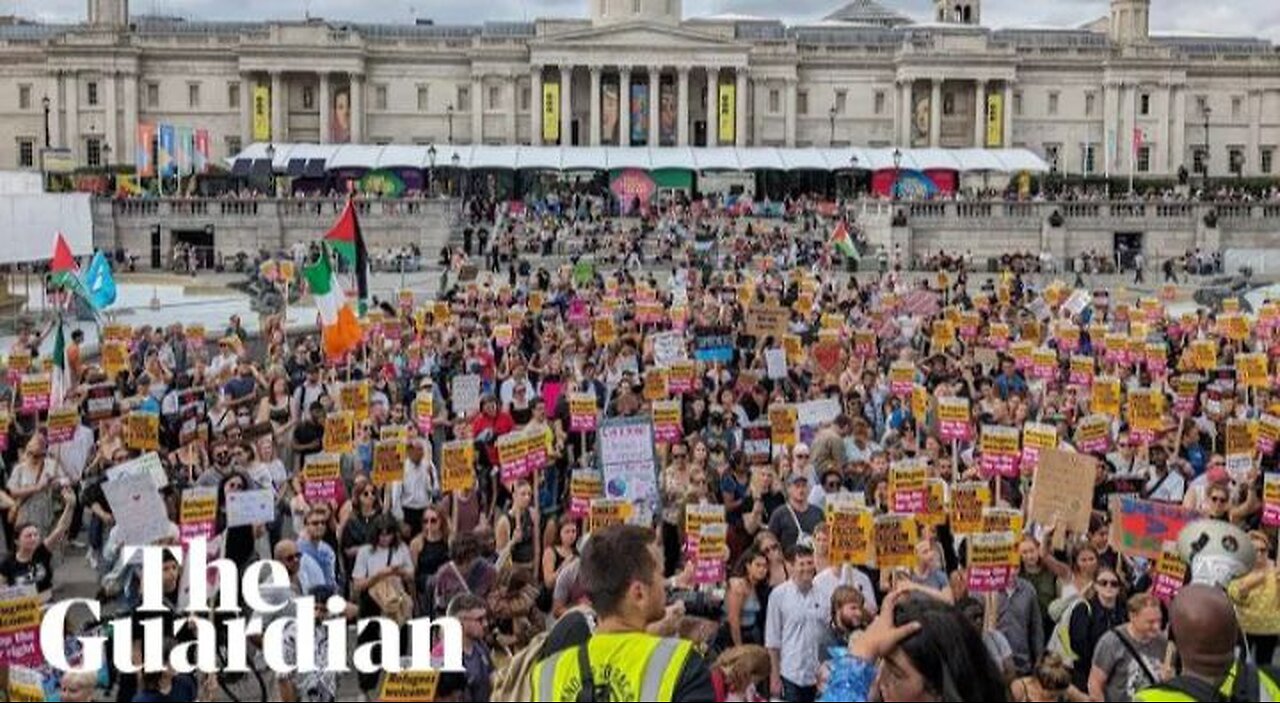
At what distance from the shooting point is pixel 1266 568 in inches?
411

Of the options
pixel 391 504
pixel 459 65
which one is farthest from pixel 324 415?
pixel 459 65

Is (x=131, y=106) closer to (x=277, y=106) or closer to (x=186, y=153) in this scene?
(x=277, y=106)

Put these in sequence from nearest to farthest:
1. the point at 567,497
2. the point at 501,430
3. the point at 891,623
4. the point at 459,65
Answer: the point at 891,623 → the point at 567,497 → the point at 501,430 → the point at 459,65

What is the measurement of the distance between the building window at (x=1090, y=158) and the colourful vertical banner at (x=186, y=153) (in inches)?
2058

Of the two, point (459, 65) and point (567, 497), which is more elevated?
point (459, 65)

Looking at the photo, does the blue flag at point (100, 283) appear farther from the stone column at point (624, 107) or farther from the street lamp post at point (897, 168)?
the stone column at point (624, 107)

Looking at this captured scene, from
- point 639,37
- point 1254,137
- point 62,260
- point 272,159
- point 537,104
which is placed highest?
point 639,37

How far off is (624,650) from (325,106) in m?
94.9

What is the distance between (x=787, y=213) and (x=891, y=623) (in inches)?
2737

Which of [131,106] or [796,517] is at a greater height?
[131,106]

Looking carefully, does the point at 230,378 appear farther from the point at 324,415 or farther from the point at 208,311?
the point at 208,311

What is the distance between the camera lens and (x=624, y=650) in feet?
19.5

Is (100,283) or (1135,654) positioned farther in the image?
(100,283)

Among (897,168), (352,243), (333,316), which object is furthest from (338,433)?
(897,168)
